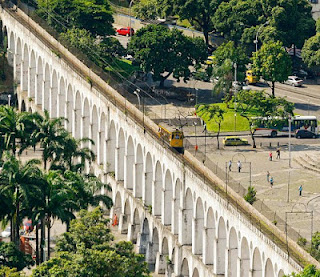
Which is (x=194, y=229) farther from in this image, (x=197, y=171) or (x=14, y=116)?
(x=14, y=116)

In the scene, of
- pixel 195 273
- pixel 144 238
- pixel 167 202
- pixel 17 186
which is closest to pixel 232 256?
pixel 195 273

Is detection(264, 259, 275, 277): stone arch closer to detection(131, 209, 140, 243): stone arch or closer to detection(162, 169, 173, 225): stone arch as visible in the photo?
detection(162, 169, 173, 225): stone arch

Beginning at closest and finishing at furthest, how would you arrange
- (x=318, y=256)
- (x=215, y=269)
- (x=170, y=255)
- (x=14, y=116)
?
(x=318, y=256), (x=215, y=269), (x=170, y=255), (x=14, y=116)

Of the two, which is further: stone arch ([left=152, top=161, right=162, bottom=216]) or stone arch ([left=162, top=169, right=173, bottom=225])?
stone arch ([left=152, top=161, right=162, bottom=216])

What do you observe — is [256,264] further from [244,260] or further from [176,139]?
[176,139]

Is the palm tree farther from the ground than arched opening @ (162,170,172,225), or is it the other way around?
the palm tree

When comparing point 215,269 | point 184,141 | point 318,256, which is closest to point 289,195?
point 184,141

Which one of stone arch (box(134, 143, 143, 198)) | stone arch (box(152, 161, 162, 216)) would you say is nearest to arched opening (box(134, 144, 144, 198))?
stone arch (box(134, 143, 143, 198))
